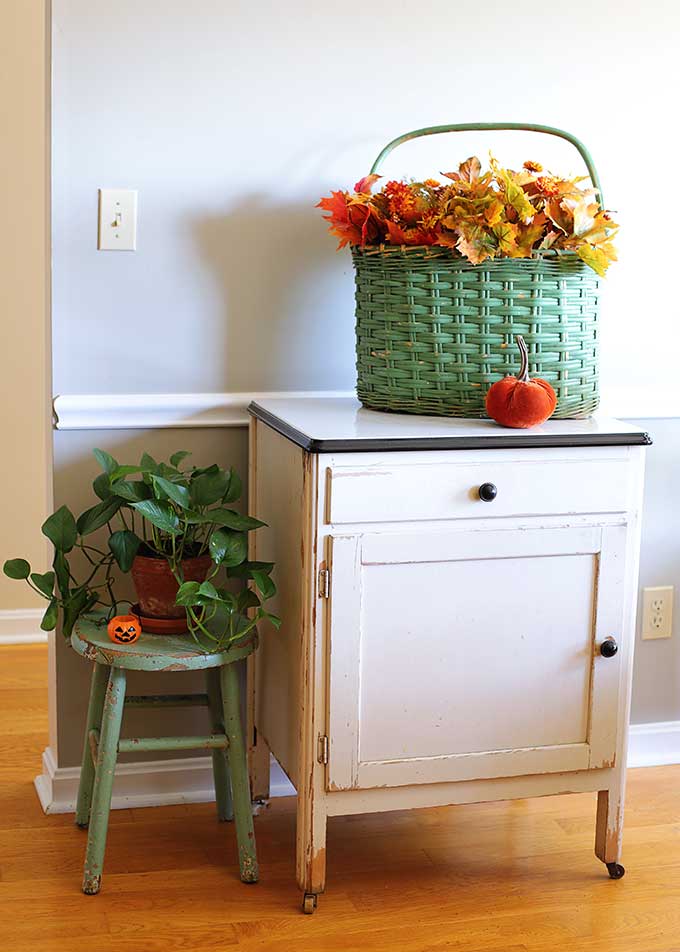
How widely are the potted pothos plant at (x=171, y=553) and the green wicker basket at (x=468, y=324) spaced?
34cm

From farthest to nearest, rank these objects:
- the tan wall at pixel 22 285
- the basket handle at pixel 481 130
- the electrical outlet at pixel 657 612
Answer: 1. the tan wall at pixel 22 285
2. the electrical outlet at pixel 657 612
3. the basket handle at pixel 481 130

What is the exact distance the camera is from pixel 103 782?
190 centimetres

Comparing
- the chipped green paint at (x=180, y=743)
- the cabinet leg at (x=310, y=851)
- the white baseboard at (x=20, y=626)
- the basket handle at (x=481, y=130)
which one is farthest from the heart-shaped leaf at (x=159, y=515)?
the white baseboard at (x=20, y=626)

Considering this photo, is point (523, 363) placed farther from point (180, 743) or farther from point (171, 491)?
point (180, 743)

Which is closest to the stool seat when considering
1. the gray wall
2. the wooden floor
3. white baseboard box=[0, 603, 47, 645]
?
the wooden floor

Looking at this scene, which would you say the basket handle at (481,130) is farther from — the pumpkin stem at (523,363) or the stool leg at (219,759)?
the stool leg at (219,759)

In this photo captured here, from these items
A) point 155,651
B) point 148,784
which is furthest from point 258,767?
point 155,651

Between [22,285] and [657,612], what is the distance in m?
1.72

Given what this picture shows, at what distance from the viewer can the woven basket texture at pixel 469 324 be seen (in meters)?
1.94

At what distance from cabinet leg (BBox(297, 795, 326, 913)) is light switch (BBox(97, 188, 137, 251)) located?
98 centimetres

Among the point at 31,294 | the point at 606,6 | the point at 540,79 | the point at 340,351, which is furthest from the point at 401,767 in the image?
the point at 31,294

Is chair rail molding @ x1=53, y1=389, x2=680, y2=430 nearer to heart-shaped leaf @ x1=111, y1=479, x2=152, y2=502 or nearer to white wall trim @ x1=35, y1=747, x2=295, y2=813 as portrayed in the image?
heart-shaped leaf @ x1=111, y1=479, x2=152, y2=502

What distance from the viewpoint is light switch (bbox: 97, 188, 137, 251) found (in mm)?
Answer: 2094

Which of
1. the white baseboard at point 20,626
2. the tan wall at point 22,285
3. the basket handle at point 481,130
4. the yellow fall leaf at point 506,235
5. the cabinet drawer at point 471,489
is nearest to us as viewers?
the cabinet drawer at point 471,489
